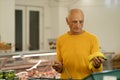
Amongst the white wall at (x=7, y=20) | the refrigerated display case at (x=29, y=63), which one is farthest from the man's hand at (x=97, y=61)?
the white wall at (x=7, y=20)

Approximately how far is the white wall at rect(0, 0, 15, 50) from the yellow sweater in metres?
6.23

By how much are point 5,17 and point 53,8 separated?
242cm

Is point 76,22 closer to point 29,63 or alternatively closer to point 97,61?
point 97,61

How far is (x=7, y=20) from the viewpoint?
8.28 meters

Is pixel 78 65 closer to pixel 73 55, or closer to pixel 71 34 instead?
pixel 73 55

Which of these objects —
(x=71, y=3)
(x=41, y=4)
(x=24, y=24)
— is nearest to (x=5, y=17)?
(x=24, y=24)

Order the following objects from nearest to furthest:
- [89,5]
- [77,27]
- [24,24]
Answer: [77,27] → [24,24] → [89,5]

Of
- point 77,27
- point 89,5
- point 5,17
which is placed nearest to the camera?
point 77,27

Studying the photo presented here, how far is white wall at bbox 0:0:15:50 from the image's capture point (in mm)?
8172

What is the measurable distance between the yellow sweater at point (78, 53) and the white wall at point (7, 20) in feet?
20.4

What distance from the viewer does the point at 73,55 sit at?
7.07ft

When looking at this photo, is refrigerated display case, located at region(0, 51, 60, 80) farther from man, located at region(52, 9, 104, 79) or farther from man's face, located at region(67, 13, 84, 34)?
man's face, located at region(67, 13, 84, 34)

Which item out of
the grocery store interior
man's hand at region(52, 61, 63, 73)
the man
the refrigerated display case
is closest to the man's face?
the man

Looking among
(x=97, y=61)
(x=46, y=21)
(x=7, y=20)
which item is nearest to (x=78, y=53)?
(x=97, y=61)
